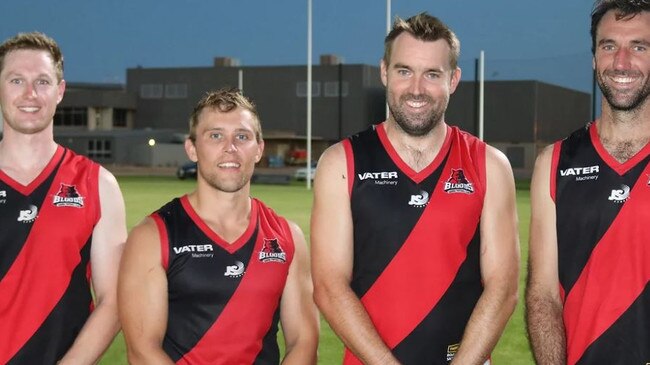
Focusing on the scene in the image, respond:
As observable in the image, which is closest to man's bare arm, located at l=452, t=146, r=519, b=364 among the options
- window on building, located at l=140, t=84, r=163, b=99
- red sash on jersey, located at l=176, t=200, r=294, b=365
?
red sash on jersey, located at l=176, t=200, r=294, b=365

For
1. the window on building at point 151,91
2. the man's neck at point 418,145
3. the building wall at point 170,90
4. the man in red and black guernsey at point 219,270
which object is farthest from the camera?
the window on building at point 151,91

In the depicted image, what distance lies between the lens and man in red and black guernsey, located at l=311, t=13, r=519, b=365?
4.06 metres

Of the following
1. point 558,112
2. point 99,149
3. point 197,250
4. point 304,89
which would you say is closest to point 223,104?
point 197,250

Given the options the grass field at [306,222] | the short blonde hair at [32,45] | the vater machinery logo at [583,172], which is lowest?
the grass field at [306,222]

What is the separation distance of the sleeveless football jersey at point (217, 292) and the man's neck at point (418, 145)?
79 centimetres

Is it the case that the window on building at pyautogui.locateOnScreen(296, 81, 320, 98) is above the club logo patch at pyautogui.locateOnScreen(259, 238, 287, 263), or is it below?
above

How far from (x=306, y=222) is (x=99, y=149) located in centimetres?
5045

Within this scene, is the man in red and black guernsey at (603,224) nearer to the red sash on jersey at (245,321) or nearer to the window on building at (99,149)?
the red sash on jersey at (245,321)

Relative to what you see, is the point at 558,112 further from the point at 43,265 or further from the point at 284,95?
the point at 43,265

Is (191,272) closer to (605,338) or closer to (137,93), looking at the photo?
(605,338)

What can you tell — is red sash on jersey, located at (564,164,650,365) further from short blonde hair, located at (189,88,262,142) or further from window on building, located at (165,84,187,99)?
window on building, located at (165,84,187,99)

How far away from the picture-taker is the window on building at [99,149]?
6450 centimetres

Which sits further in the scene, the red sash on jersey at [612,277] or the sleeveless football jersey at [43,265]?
the sleeveless football jersey at [43,265]

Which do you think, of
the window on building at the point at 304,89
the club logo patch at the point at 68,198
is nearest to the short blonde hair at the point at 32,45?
the club logo patch at the point at 68,198
